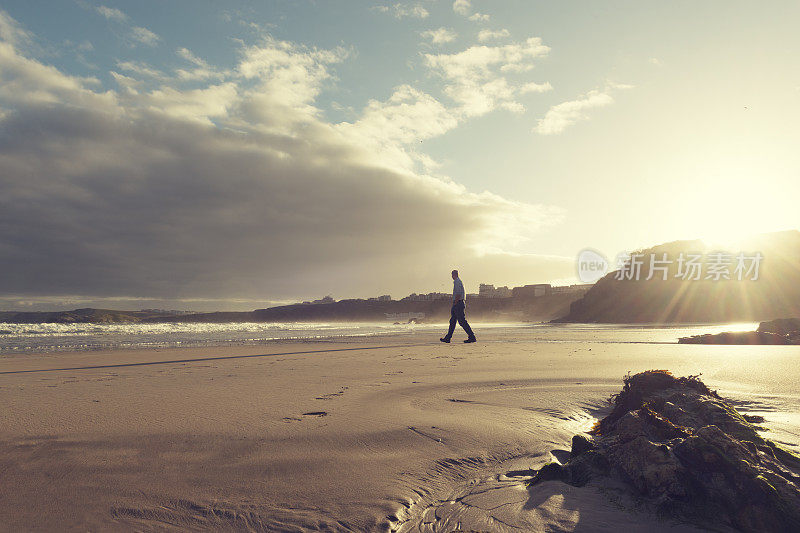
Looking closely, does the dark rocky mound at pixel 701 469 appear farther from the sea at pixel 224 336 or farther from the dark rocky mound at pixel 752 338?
the sea at pixel 224 336

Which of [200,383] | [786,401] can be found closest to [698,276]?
[786,401]

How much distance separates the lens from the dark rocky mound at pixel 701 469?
183 centimetres

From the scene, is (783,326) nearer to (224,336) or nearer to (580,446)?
(580,446)

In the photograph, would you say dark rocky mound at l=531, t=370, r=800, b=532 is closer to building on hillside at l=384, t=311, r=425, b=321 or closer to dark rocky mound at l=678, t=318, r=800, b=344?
dark rocky mound at l=678, t=318, r=800, b=344

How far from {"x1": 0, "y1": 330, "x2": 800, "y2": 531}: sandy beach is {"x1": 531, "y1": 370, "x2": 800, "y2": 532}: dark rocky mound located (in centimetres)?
13

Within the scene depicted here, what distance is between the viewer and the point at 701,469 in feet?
6.57

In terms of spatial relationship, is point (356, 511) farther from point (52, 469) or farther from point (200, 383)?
point (200, 383)

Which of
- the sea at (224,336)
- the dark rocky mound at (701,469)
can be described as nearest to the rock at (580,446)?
the dark rocky mound at (701,469)

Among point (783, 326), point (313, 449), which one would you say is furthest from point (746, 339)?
point (313, 449)

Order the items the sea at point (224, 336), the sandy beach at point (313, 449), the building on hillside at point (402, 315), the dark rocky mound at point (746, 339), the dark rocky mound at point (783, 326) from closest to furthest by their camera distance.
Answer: the sandy beach at point (313, 449) → the dark rocky mound at point (746, 339) → the dark rocky mound at point (783, 326) → the sea at point (224, 336) → the building on hillside at point (402, 315)

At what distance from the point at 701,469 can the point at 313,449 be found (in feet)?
7.59

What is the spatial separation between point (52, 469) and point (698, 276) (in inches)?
1863

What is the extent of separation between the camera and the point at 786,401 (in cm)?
435

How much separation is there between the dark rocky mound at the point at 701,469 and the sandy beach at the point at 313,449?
129 millimetres
